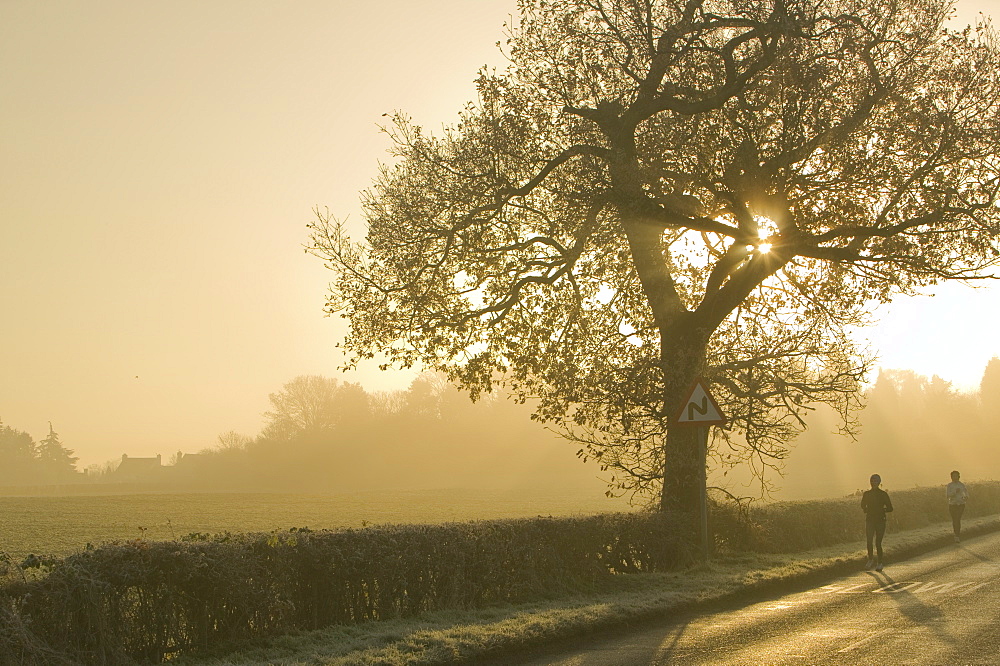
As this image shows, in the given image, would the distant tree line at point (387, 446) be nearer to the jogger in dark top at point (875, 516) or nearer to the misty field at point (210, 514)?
the misty field at point (210, 514)

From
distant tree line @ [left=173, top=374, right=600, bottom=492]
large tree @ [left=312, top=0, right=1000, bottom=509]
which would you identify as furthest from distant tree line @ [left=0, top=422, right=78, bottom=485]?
large tree @ [left=312, top=0, right=1000, bottom=509]

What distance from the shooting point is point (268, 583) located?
8.92 m

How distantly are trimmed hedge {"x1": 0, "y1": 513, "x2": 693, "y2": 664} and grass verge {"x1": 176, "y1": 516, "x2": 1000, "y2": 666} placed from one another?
32cm

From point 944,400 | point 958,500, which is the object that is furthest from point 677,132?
point 944,400

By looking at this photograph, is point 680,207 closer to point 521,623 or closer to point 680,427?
point 680,427

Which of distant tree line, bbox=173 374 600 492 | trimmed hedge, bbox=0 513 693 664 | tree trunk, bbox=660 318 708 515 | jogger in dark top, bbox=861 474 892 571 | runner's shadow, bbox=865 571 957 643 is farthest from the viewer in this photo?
distant tree line, bbox=173 374 600 492

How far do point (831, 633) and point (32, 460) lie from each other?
569ft

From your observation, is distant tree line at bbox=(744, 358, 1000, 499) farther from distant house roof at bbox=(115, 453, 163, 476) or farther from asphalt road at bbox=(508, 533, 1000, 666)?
distant house roof at bbox=(115, 453, 163, 476)

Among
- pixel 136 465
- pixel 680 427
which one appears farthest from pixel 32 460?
pixel 680 427

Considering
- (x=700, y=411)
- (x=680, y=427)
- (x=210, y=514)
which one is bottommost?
(x=210, y=514)

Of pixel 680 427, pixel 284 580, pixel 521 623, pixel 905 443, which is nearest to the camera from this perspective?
pixel 284 580

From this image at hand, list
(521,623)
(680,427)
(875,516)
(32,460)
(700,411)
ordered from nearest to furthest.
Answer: (521,623)
(700,411)
(680,427)
(875,516)
(32,460)

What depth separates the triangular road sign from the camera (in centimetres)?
1478

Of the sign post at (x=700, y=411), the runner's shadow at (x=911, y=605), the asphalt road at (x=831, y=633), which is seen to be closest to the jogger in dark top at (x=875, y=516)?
the runner's shadow at (x=911, y=605)
